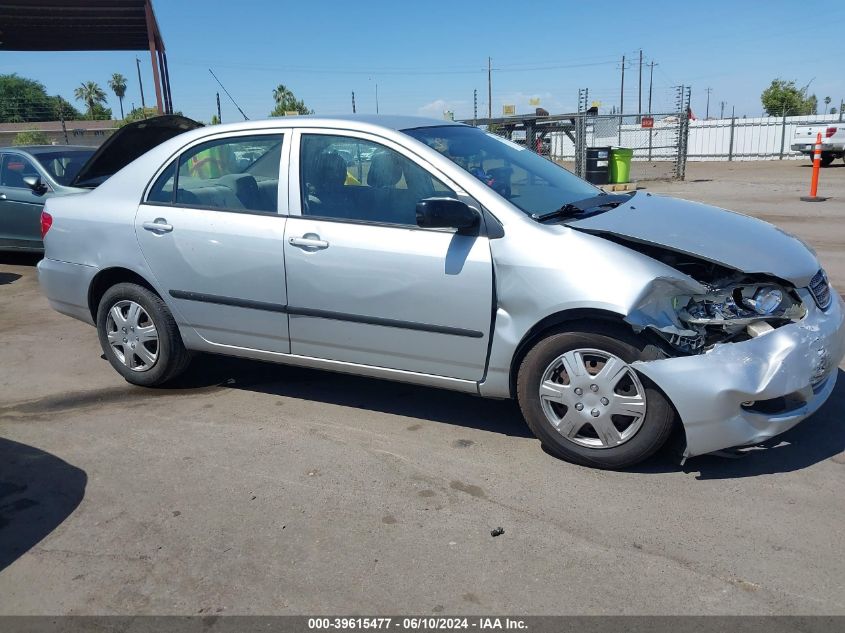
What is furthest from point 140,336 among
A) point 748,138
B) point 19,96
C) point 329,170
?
point 19,96

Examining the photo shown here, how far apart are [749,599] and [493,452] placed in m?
1.53

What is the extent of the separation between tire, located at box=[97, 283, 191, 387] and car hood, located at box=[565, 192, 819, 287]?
274 centimetres

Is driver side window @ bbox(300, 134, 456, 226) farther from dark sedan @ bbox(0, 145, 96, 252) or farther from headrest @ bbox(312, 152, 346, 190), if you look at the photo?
dark sedan @ bbox(0, 145, 96, 252)

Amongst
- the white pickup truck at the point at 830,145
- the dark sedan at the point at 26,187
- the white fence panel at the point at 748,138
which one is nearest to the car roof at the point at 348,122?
the dark sedan at the point at 26,187

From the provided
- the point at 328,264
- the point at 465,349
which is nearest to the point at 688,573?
the point at 465,349

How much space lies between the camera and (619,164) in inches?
757

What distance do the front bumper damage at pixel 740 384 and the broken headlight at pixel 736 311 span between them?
69 mm

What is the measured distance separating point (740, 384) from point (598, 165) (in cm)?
1669

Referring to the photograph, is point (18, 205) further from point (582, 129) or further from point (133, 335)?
point (582, 129)

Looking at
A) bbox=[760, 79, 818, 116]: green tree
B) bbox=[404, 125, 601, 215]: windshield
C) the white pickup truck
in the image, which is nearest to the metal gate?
the white pickup truck

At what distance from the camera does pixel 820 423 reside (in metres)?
4.05

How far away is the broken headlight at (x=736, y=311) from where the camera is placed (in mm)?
3422

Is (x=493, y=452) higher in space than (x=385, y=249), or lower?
lower

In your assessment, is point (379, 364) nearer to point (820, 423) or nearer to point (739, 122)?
point (820, 423)
